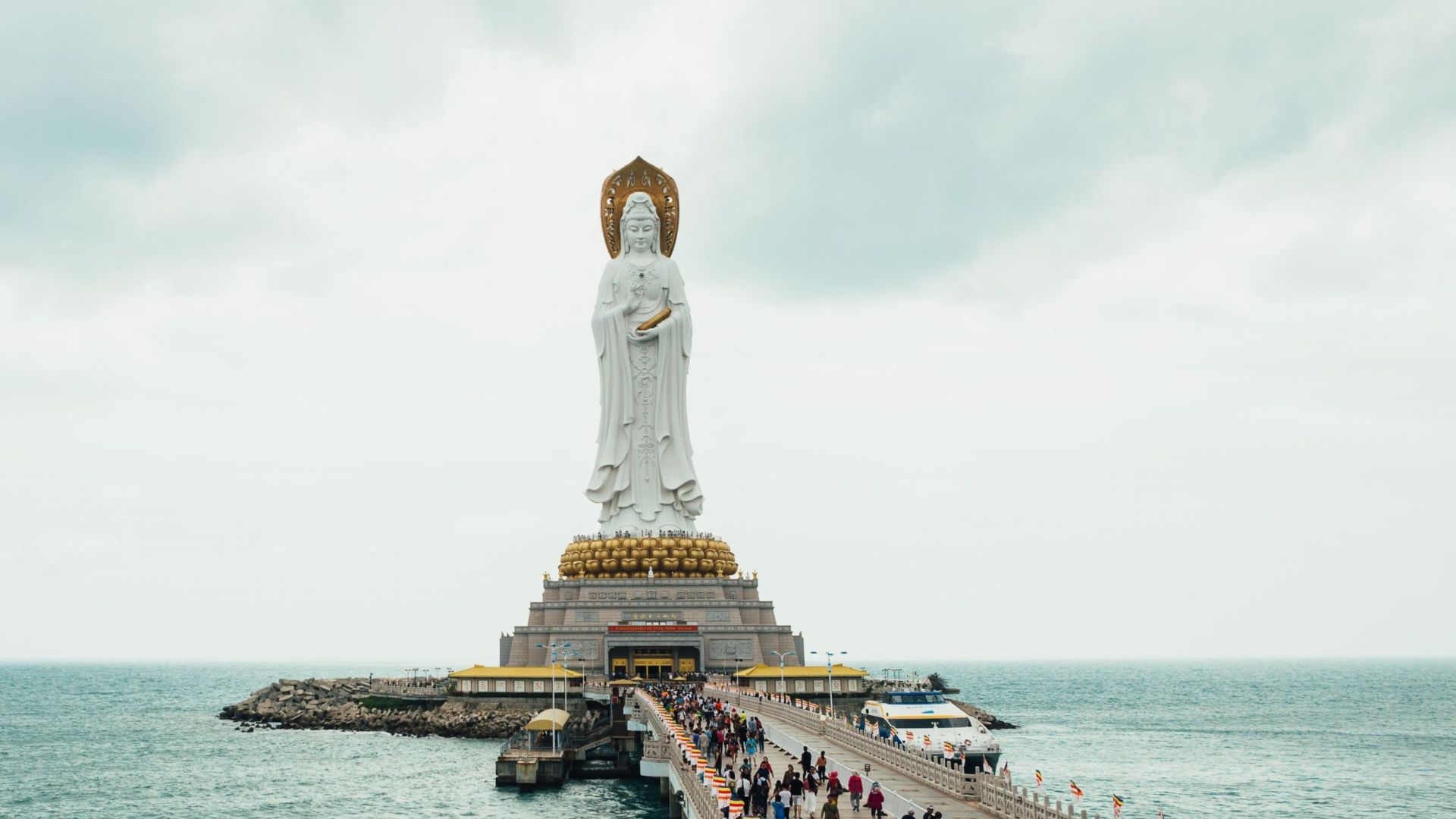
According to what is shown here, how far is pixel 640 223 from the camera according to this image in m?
61.9

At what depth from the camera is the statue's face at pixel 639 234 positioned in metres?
61.8

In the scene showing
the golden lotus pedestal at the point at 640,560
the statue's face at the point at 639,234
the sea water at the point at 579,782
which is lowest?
the sea water at the point at 579,782

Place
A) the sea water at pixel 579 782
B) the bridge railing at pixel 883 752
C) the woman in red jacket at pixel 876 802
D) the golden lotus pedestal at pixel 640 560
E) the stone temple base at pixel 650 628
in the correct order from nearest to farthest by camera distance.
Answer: the woman in red jacket at pixel 876 802, the bridge railing at pixel 883 752, the sea water at pixel 579 782, the stone temple base at pixel 650 628, the golden lotus pedestal at pixel 640 560

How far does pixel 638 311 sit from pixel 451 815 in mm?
32135

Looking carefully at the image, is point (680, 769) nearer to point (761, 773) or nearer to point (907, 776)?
point (907, 776)

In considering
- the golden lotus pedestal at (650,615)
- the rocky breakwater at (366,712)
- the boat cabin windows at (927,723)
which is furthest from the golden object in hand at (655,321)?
the boat cabin windows at (927,723)

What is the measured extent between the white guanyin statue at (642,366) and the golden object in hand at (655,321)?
0.09 meters

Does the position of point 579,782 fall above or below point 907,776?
below

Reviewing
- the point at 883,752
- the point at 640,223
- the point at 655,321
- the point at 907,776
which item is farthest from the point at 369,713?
the point at 907,776

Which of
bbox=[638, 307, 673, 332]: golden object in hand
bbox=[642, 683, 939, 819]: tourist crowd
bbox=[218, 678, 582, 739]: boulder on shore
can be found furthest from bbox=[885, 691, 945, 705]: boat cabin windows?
bbox=[638, 307, 673, 332]: golden object in hand

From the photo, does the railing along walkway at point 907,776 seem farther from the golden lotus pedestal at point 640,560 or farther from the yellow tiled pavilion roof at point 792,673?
the golden lotus pedestal at point 640,560

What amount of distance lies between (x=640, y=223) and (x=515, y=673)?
2202 cm

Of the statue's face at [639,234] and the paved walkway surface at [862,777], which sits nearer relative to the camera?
the paved walkway surface at [862,777]

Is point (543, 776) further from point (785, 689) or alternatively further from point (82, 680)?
point (82, 680)
